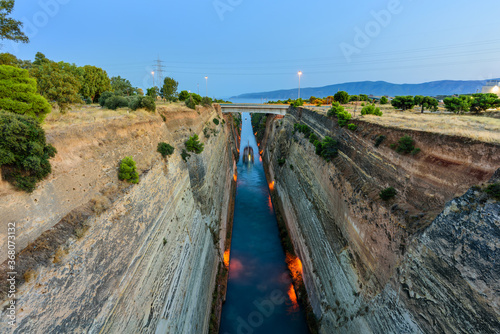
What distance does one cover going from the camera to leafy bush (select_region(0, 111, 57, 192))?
6.43 meters

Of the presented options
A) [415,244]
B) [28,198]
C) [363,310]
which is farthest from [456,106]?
[28,198]

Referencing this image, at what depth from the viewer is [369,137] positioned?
13789 mm

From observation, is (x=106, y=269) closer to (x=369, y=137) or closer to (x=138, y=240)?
(x=138, y=240)

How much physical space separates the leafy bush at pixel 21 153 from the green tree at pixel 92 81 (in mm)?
20238

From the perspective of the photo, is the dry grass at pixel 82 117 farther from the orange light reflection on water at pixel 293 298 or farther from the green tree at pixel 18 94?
the orange light reflection on water at pixel 293 298

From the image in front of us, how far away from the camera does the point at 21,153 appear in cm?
684

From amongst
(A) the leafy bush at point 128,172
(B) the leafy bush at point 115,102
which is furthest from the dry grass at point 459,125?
(B) the leafy bush at point 115,102

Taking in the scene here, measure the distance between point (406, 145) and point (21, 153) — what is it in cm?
1532

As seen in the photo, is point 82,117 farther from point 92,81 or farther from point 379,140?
point 379,140

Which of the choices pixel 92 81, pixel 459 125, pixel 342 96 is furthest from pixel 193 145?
pixel 342 96

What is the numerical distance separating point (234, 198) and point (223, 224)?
30.2 feet

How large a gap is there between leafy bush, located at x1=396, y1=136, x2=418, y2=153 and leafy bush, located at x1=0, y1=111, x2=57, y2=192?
14685 mm

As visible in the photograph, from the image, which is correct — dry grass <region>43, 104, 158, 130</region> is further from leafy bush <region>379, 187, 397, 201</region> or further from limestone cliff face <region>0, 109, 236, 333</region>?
leafy bush <region>379, 187, 397, 201</region>

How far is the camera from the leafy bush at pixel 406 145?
34.1 feet
